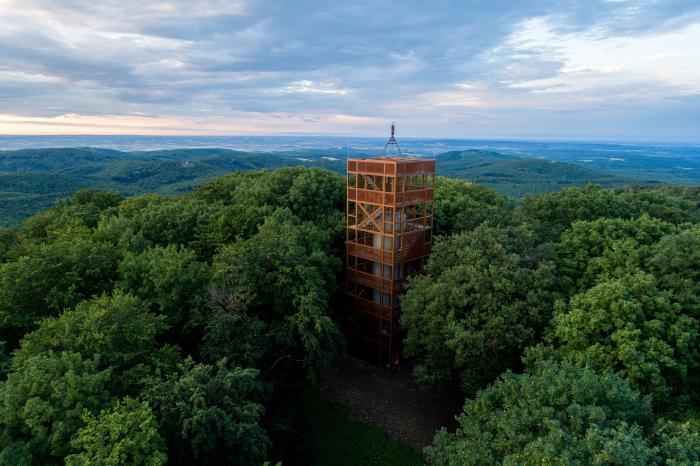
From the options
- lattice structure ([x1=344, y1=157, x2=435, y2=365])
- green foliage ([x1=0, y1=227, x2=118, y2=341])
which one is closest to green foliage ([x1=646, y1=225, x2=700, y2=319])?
lattice structure ([x1=344, y1=157, x2=435, y2=365])

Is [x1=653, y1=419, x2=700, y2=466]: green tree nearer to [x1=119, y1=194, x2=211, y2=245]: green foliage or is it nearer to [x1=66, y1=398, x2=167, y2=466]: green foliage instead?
[x1=66, y1=398, x2=167, y2=466]: green foliage

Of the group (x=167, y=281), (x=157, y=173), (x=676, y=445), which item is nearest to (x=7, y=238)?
(x=167, y=281)

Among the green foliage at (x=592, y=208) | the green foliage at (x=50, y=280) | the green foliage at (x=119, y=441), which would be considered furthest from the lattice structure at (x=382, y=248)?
the green foliage at (x=119, y=441)

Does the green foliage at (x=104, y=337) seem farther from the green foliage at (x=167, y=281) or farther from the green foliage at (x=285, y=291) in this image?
the green foliage at (x=285, y=291)

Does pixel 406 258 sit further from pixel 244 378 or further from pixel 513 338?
pixel 244 378

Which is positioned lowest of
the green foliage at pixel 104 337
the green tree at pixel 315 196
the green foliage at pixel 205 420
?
the green foliage at pixel 205 420
